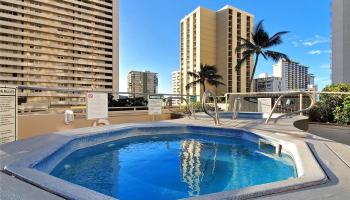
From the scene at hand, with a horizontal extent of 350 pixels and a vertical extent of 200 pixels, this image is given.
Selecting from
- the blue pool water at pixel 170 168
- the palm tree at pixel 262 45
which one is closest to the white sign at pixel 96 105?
the blue pool water at pixel 170 168

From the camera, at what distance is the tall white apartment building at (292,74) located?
206 feet

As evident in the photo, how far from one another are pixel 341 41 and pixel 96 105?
3001 centimetres

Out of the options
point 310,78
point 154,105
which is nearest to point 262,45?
point 154,105

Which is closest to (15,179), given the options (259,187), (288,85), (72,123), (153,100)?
(259,187)

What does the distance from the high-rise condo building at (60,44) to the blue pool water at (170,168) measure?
1616 inches

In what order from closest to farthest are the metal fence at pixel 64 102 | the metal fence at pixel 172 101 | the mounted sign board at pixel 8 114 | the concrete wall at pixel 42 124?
1. the mounted sign board at pixel 8 114
2. the concrete wall at pixel 42 124
3. the metal fence at pixel 64 102
4. the metal fence at pixel 172 101

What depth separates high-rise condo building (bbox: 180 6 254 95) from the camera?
4903 centimetres

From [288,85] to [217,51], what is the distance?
26012mm

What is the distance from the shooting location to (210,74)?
33750 millimetres

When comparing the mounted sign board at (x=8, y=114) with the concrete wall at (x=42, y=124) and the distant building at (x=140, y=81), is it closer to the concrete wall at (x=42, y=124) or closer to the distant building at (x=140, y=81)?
the concrete wall at (x=42, y=124)

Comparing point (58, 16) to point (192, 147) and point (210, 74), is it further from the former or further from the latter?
point (192, 147)

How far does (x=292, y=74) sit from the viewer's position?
64000 millimetres

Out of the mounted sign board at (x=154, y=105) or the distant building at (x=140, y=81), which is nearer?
the mounted sign board at (x=154, y=105)

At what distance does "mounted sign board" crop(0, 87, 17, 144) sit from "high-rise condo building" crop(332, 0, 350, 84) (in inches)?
1220
